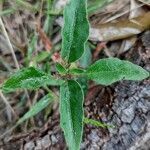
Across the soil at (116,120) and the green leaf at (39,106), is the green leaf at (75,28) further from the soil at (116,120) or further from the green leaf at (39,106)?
the green leaf at (39,106)

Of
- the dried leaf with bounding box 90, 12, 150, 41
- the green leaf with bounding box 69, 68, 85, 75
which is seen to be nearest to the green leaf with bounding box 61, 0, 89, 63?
the green leaf with bounding box 69, 68, 85, 75

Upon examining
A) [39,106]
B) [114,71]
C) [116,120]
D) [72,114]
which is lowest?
[39,106]

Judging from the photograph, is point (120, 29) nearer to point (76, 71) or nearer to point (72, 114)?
point (76, 71)

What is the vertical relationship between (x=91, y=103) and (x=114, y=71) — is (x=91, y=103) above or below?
below

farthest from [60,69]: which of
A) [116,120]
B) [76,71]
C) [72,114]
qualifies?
[116,120]

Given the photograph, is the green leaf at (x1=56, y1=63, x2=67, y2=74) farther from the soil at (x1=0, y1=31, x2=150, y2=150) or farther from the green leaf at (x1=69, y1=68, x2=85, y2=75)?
the soil at (x1=0, y1=31, x2=150, y2=150)

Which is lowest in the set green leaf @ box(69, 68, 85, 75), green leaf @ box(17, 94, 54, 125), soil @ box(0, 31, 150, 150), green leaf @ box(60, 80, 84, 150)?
green leaf @ box(17, 94, 54, 125)

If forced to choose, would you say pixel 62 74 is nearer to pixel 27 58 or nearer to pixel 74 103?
pixel 74 103

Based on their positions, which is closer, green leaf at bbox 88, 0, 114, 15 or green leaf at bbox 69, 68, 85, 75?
green leaf at bbox 69, 68, 85, 75
